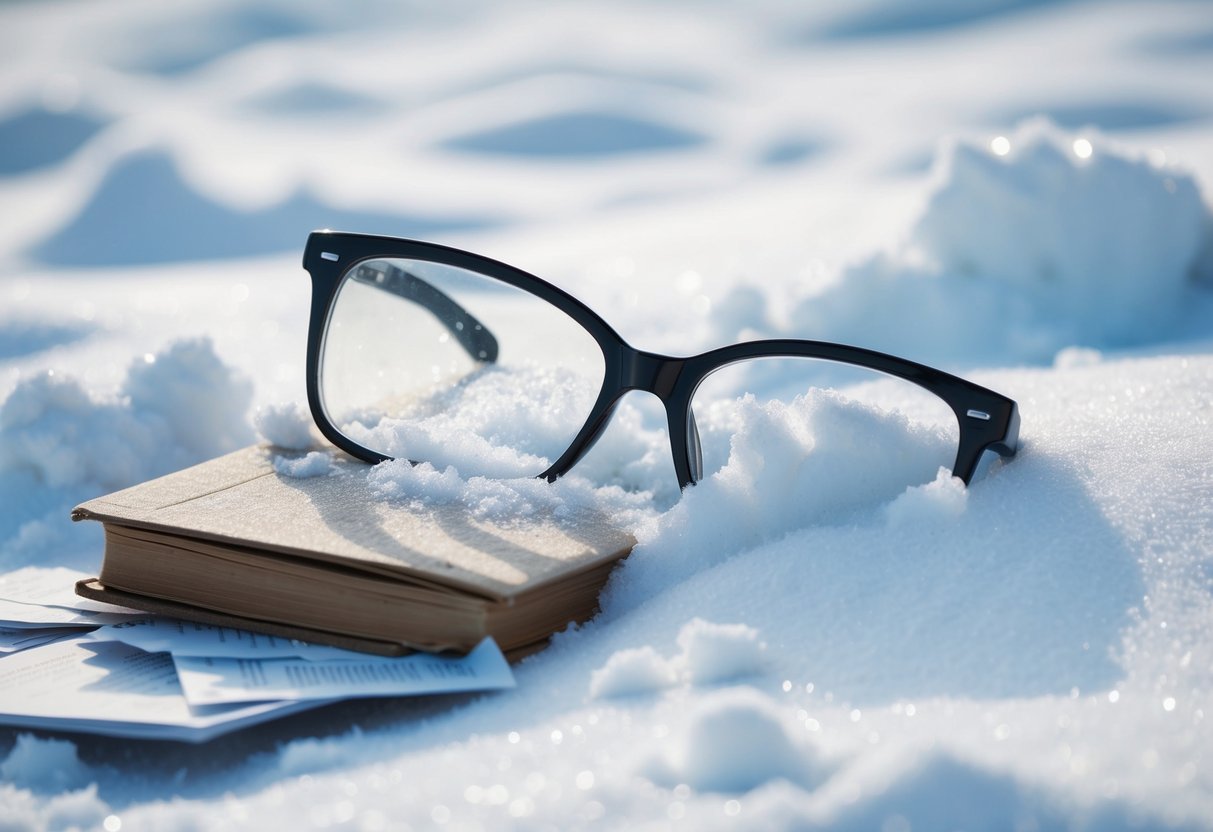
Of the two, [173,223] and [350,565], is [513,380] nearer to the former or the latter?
[350,565]

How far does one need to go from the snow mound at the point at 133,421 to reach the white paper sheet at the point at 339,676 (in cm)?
52

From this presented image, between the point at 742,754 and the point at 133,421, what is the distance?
3.22 ft

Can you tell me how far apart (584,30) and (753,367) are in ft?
16.1

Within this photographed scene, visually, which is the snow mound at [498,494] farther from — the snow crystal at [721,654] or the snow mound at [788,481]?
the snow crystal at [721,654]

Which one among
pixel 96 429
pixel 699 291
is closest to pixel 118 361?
pixel 96 429

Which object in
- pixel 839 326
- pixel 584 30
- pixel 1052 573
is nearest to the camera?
pixel 1052 573

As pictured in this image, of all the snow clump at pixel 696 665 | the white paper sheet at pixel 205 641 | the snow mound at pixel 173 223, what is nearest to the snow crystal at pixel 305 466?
the white paper sheet at pixel 205 641

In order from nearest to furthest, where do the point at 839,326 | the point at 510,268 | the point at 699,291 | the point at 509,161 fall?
the point at 510,268, the point at 839,326, the point at 699,291, the point at 509,161

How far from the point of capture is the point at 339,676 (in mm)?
848

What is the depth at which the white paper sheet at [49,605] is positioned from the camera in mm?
1014

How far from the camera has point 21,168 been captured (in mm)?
3873

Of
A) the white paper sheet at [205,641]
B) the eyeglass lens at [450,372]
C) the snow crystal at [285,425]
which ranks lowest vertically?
the white paper sheet at [205,641]

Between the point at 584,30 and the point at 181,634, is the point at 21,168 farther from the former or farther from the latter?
the point at 181,634

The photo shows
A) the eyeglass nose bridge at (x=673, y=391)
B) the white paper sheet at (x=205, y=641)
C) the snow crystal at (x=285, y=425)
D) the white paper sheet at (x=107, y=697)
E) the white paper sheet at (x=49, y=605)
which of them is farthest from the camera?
the snow crystal at (x=285, y=425)
